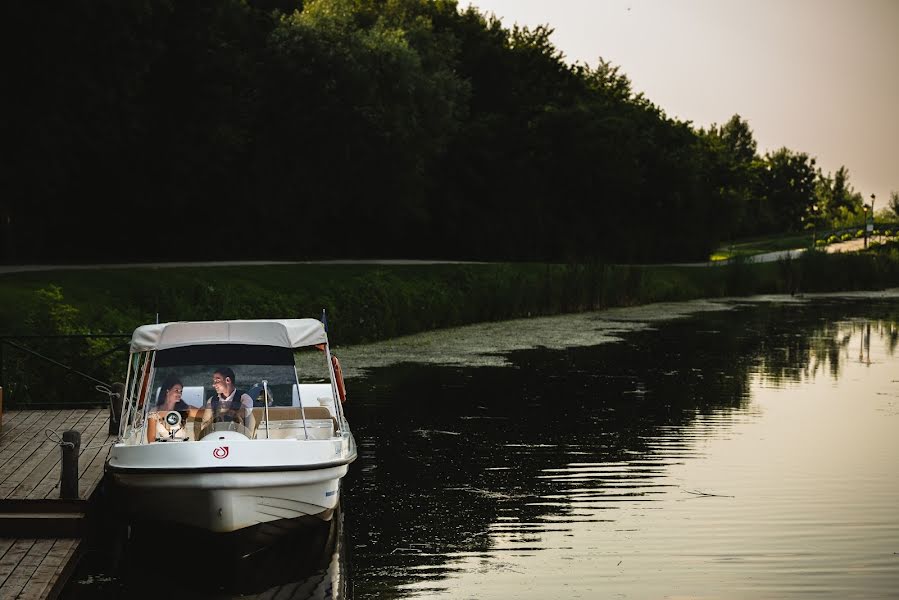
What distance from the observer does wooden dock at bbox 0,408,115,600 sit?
12.2m

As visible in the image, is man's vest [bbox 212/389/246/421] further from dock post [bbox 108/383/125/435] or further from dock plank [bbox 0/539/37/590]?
dock post [bbox 108/383/125/435]

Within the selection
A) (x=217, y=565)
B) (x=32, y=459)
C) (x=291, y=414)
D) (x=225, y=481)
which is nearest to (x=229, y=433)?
(x=225, y=481)

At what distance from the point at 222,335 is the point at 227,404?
1.00m

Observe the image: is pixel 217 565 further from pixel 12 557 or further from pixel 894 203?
pixel 894 203

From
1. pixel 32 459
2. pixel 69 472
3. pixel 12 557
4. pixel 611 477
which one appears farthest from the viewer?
pixel 611 477

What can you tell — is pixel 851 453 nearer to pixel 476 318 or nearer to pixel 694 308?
pixel 476 318

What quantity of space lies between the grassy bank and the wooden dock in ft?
10.4

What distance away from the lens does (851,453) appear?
21.8 m

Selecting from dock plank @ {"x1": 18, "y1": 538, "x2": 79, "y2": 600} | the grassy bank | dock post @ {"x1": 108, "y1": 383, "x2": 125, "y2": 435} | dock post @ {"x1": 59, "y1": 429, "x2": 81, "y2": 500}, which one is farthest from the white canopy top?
the grassy bank

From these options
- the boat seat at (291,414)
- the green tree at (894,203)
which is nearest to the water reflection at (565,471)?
the boat seat at (291,414)

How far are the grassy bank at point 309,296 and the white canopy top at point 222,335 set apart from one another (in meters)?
5.64

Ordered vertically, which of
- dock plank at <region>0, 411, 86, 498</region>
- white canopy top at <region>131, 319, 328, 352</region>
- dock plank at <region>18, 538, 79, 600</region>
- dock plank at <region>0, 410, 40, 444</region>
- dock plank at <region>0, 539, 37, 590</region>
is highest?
white canopy top at <region>131, 319, 328, 352</region>

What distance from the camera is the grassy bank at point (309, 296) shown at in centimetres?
2405

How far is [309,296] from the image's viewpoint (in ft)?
128
